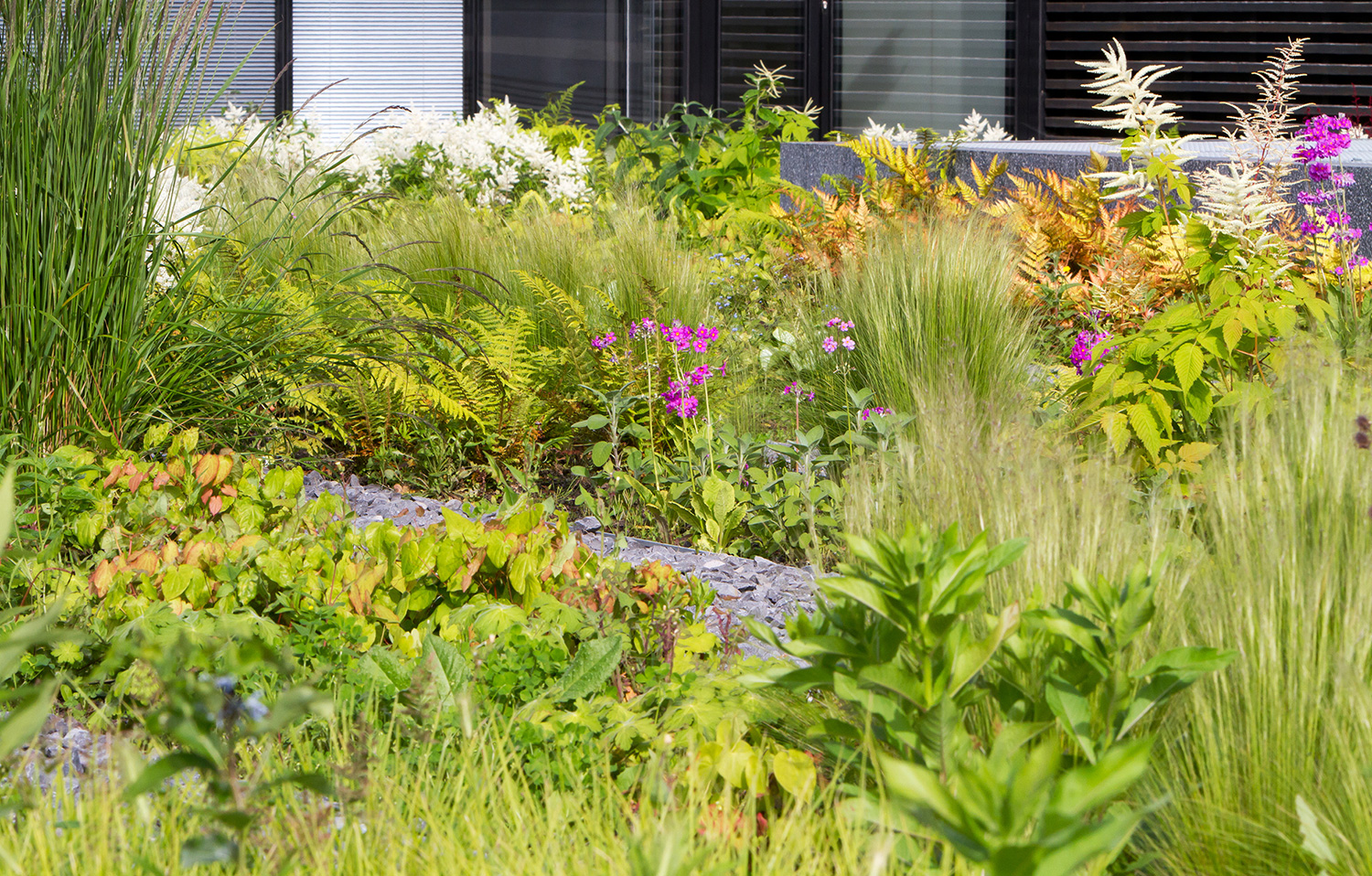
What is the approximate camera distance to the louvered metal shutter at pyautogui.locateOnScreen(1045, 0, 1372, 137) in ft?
26.3

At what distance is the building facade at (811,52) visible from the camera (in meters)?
8.24

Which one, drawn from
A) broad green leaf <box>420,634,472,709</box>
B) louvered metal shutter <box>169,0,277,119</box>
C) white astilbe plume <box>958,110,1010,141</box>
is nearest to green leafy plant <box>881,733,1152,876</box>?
broad green leaf <box>420,634,472,709</box>

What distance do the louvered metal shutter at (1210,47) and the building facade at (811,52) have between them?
12 millimetres

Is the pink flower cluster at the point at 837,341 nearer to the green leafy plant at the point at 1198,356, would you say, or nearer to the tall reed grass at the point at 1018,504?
the green leafy plant at the point at 1198,356

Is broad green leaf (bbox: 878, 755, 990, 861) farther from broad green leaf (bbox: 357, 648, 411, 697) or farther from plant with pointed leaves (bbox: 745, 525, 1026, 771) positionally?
broad green leaf (bbox: 357, 648, 411, 697)

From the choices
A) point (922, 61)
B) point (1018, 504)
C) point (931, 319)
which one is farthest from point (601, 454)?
point (922, 61)

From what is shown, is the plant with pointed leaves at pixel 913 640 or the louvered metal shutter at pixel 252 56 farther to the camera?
the louvered metal shutter at pixel 252 56

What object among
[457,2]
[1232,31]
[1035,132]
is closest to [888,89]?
[1035,132]

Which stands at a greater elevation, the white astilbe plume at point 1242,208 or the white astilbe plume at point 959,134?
the white astilbe plume at point 959,134

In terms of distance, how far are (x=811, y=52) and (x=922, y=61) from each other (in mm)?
894

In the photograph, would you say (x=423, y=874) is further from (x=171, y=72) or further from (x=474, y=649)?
(x=171, y=72)

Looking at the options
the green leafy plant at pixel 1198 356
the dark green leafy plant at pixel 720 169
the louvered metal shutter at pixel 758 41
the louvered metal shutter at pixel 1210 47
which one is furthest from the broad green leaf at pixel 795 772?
the louvered metal shutter at pixel 758 41

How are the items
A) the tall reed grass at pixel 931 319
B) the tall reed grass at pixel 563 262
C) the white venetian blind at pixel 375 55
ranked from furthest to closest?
the white venetian blind at pixel 375 55, the tall reed grass at pixel 563 262, the tall reed grass at pixel 931 319

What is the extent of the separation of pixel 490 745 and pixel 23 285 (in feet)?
6.29
